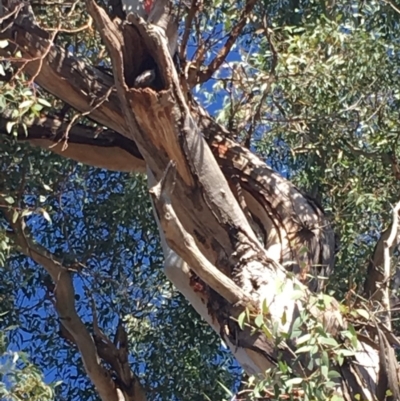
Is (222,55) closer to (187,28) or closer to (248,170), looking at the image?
(187,28)

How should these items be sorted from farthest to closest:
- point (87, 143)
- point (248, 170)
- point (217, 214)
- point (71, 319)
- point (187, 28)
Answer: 1. point (71, 319)
2. point (87, 143)
3. point (187, 28)
4. point (248, 170)
5. point (217, 214)

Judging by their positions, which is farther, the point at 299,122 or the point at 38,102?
the point at 299,122

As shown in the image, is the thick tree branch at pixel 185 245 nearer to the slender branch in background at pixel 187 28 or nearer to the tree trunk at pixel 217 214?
the tree trunk at pixel 217 214

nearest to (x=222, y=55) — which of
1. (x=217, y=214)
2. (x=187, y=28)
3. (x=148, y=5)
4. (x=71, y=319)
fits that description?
(x=187, y=28)

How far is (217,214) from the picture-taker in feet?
12.5

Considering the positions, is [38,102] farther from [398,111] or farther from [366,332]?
[398,111]

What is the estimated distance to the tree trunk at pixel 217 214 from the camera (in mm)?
3205

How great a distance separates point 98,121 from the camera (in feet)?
14.9

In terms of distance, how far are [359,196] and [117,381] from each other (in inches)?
80.9

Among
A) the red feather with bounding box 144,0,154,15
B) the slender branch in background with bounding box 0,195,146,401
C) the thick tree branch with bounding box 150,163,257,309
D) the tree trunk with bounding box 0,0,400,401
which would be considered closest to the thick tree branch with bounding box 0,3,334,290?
the tree trunk with bounding box 0,0,400,401

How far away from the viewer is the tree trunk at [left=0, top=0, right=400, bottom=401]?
321 cm

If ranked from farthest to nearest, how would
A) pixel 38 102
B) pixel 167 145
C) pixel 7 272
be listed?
pixel 7 272 → pixel 38 102 → pixel 167 145

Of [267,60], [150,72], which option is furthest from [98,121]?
[267,60]

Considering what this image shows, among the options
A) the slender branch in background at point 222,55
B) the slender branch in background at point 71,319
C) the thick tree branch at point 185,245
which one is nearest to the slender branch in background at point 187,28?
the slender branch in background at point 222,55
